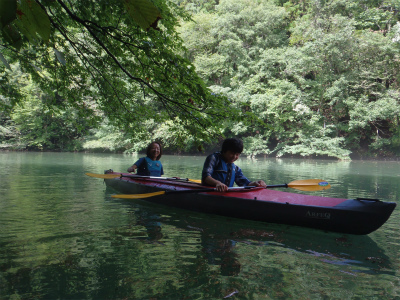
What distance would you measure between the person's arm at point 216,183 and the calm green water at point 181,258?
1.74ft

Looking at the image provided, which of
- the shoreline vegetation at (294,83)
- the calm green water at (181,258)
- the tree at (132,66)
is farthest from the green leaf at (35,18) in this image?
the shoreline vegetation at (294,83)

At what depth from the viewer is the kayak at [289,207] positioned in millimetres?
3748

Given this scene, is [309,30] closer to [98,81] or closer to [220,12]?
[220,12]

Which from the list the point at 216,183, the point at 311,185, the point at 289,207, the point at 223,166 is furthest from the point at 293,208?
the point at 223,166

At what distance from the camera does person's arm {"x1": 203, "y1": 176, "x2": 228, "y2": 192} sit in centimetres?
447

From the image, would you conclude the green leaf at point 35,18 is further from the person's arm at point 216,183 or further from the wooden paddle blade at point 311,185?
the wooden paddle blade at point 311,185

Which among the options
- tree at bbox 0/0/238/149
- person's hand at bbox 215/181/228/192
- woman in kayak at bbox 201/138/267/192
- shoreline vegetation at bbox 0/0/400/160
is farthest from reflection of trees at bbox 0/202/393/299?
shoreline vegetation at bbox 0/0/400/160

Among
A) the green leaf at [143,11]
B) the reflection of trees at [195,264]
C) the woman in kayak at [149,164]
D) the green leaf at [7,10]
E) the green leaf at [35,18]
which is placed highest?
the green leaf at [143,11]

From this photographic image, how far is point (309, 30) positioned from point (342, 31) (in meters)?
2.68

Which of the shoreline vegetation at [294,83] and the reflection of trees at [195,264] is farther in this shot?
the shoreline vegetation at [294,83]

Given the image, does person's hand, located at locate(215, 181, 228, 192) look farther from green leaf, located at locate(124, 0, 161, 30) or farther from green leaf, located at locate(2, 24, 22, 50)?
green leaf, located at locate(124, 0, 161, 30)

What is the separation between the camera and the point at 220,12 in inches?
1231

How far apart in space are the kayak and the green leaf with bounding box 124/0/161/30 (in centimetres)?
366

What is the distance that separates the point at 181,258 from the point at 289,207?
1.74 m
